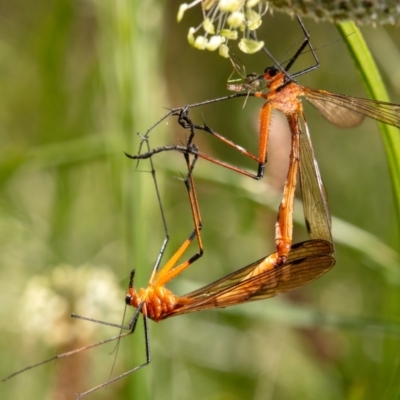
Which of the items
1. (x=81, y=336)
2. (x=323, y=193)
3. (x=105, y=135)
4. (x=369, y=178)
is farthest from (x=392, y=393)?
(x=369, y=178)

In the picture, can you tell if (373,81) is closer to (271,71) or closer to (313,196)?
(271,71)

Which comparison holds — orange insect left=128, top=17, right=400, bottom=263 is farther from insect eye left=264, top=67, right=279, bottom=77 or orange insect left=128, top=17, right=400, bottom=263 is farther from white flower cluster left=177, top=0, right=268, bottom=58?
white flower cluster left=177, top=0, right=268, bottom=58

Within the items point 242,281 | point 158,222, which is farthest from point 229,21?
point 158,222

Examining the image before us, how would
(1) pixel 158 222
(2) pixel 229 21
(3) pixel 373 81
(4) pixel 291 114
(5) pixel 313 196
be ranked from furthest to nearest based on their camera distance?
(1) pixel 158 222
(5) pixel 313 196
(4) pixel 291 114
(3) pixel 373 81
(2) pixel 229 21

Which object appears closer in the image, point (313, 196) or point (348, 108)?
point (348, 108)

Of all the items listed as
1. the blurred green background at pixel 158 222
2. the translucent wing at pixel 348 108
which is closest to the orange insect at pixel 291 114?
the translucent wing at pixel 348 108

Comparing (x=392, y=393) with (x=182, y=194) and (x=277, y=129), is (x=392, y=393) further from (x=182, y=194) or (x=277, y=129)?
(x=182, y=194)

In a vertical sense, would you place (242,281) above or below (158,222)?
below
